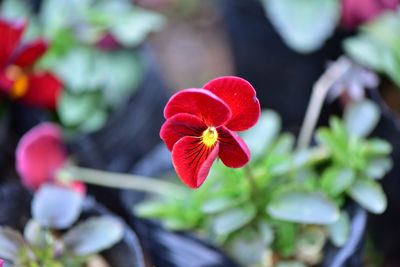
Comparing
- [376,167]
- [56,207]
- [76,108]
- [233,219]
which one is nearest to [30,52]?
[76,108]

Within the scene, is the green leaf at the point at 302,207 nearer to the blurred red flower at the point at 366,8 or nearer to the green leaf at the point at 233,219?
the green leaf at the point at 233,219

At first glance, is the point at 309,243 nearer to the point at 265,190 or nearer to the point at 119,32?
the point at 265,190

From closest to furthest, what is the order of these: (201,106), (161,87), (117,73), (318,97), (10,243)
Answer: (201,106) → (10,243) → (318,97) → (117,73) → (161,87)

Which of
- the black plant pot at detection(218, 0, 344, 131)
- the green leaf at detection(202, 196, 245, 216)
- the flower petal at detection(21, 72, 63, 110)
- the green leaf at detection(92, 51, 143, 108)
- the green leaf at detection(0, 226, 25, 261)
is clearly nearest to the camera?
the green leaf at detection(0, 226, 25, 261)

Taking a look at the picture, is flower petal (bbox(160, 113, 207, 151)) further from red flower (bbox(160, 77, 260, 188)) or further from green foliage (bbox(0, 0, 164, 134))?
green foliage (bbox(0, 0, 164, 134))

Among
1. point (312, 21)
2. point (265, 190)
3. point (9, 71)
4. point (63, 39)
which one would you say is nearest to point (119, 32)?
point (63, 39)

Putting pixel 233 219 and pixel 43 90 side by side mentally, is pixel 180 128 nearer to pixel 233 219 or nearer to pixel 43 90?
pixel 233 219

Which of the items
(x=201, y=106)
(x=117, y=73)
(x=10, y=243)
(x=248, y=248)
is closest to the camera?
(x=201, y=106)

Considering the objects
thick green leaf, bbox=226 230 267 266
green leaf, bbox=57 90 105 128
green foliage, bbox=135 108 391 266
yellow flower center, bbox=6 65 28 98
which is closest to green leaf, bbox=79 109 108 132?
green leaf, bbox=57 90 105 128

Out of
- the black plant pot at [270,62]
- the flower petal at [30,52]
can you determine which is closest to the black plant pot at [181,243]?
the flower petal at [30,52]
